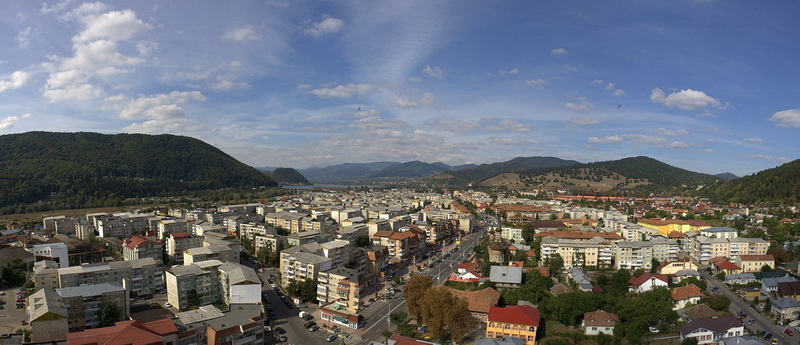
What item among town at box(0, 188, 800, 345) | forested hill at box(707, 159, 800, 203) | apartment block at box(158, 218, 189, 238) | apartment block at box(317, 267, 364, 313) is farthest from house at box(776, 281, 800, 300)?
apartment block at box(158, 218, 189, 238)

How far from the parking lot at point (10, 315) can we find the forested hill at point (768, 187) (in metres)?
62.5

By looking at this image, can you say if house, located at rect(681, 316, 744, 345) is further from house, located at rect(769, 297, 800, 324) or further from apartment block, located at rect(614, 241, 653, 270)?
apartment block, located at rect(614, 241, 653, 270)

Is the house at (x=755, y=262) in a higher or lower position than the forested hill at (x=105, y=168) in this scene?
lower

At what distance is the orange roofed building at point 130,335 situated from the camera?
13039mm

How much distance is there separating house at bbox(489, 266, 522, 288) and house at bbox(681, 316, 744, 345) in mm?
7477

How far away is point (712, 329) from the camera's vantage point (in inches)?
653

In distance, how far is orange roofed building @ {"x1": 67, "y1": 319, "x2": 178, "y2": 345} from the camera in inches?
513

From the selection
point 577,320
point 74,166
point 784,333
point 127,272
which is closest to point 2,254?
point 127,272

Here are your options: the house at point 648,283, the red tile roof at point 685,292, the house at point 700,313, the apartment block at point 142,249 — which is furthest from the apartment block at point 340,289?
the red tile roof at point 685,292

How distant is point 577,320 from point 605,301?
1.55 metres

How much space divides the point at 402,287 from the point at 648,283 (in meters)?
12.1

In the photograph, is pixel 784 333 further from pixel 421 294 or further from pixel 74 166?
pixel 74 166

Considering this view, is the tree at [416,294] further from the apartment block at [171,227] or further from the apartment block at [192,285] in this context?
the apartment block at [171,227]

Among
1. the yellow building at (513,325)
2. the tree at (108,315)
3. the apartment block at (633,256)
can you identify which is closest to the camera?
the yellow building at (513,325)
